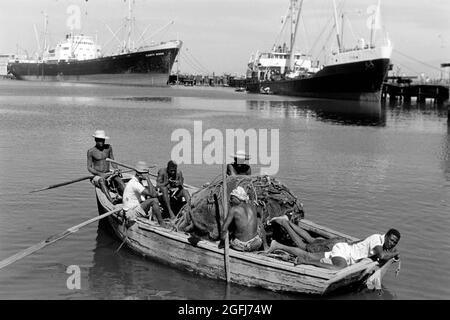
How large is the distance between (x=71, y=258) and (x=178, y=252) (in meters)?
2.51

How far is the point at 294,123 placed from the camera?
143 feet

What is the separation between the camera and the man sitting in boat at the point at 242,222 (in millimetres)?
9828

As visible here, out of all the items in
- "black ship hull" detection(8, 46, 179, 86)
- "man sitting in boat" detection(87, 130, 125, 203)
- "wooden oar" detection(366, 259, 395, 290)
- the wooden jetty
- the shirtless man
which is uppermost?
"black ship hull" detection(8, 46, 179, 86)

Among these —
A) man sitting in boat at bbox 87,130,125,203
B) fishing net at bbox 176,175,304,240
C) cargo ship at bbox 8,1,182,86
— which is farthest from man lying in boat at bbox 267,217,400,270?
cargo ship at bbox 8,1,182,86

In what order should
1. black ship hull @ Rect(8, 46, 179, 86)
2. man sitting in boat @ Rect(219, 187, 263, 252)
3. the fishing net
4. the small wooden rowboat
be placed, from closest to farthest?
the small wooden rowboat < man sitting in boat @ Rect(219, 187, 263, 252) < the fishing net < black ship hull @ Rect(8, 46, 179, 86)

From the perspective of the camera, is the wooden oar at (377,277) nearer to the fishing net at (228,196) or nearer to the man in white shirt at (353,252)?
the man in white shirt at (353,252)

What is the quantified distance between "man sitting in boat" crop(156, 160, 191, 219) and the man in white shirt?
3.22 m

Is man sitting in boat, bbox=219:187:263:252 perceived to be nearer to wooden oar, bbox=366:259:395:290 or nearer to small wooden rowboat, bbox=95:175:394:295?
small wooden rowboat, bbox=95:175:394:295

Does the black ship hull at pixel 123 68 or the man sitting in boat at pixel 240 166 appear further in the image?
the black ship hull at pixel 123 68

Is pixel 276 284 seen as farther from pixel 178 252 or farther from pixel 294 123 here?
pixel 294 123

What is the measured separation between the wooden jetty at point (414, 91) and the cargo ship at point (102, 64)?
44.3 metres

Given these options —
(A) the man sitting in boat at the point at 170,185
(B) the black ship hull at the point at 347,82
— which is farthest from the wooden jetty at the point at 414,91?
(A) the man sitting in boat at the point at 170,185

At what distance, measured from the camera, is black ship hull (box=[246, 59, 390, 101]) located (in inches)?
2881

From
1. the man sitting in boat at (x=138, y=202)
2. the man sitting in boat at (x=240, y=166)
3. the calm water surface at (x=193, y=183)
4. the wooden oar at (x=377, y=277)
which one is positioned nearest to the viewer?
the wooden oar at (x=377, y=277)
